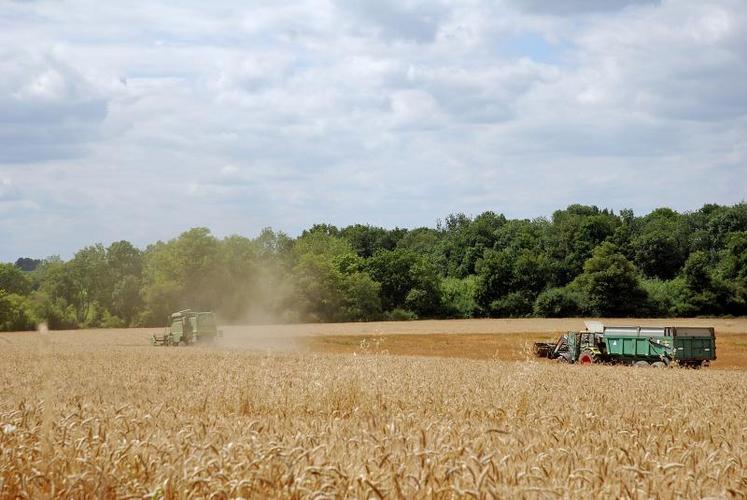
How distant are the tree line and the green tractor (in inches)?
1205

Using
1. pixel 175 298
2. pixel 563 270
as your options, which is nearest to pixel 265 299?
pixel 175 298

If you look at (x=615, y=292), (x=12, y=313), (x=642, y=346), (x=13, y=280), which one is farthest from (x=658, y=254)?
(x=13, y=280)

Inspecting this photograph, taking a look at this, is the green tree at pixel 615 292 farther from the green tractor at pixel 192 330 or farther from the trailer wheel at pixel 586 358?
the trailer wheel at pixel 586 358

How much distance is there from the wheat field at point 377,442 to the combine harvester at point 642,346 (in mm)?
22988

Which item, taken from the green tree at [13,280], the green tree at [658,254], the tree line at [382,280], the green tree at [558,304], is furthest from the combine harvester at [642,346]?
the green tree at [658,254]

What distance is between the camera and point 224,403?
1312 centimetres

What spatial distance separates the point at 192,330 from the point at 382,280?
62.6 m

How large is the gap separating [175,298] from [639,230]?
279 ft

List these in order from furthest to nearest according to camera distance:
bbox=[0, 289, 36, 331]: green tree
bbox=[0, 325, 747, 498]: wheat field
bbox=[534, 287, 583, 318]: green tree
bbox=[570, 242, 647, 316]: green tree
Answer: bbox=[534, 287, 583, 318]: green tree
bbox=[570, 242, 647, 316]: green tree
bbox=[0, 289, 36, 331]: green tree
bbox=[0, 325, 747, 498]: wheat field

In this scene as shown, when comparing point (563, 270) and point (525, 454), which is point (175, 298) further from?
point (525, 454)

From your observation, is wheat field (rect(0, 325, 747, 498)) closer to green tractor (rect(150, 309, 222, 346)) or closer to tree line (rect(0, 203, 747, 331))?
green tractor (rect(150, 309, 222, 346))

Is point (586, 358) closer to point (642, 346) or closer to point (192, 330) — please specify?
point (642, 346)

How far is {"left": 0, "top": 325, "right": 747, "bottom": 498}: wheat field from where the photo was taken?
5.09m

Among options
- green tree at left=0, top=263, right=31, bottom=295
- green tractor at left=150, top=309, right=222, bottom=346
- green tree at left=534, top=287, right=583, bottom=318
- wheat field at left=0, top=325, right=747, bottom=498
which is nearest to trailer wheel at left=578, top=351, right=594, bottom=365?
wheat field at left=0, top=325, right=747, bottom=498
